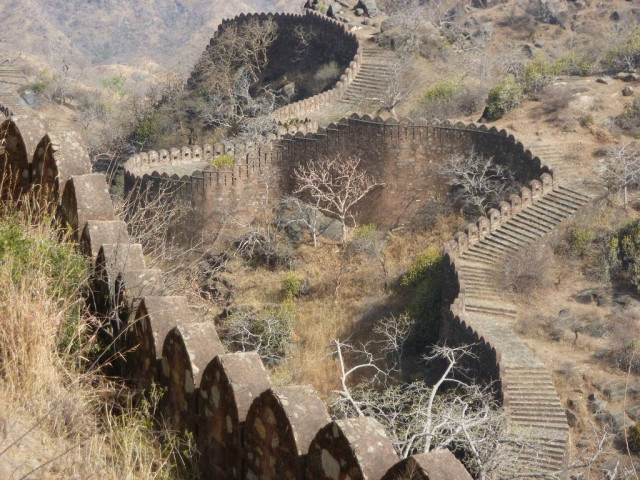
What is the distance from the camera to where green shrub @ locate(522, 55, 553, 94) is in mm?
29406

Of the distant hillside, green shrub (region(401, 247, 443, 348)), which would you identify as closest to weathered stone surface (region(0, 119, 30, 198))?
green shrub (region(401, 247, 443, 348))

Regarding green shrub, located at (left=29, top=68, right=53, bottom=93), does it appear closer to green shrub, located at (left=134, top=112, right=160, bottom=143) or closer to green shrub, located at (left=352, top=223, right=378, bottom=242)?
green shrub, located at (left=134, top=112, right=160, bottom=143)

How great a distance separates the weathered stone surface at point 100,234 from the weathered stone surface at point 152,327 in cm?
88

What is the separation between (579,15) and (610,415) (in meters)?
30.0

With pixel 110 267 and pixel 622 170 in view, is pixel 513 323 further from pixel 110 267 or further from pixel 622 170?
pixel 110 267

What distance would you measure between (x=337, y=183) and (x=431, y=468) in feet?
70.8

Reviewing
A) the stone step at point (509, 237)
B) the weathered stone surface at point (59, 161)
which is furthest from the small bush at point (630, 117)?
the weathered stone surface at point (59, 161)

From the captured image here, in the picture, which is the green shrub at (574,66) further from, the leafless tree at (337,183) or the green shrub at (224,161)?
the green shrub at (224,161)

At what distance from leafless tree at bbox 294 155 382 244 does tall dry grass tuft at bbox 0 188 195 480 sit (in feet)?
60.1

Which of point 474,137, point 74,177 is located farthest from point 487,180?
point 74,177

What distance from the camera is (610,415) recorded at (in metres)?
16.2

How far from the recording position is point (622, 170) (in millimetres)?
23234

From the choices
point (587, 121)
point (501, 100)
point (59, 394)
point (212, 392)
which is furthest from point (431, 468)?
point (501, 100)

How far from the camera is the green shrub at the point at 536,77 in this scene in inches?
1158
